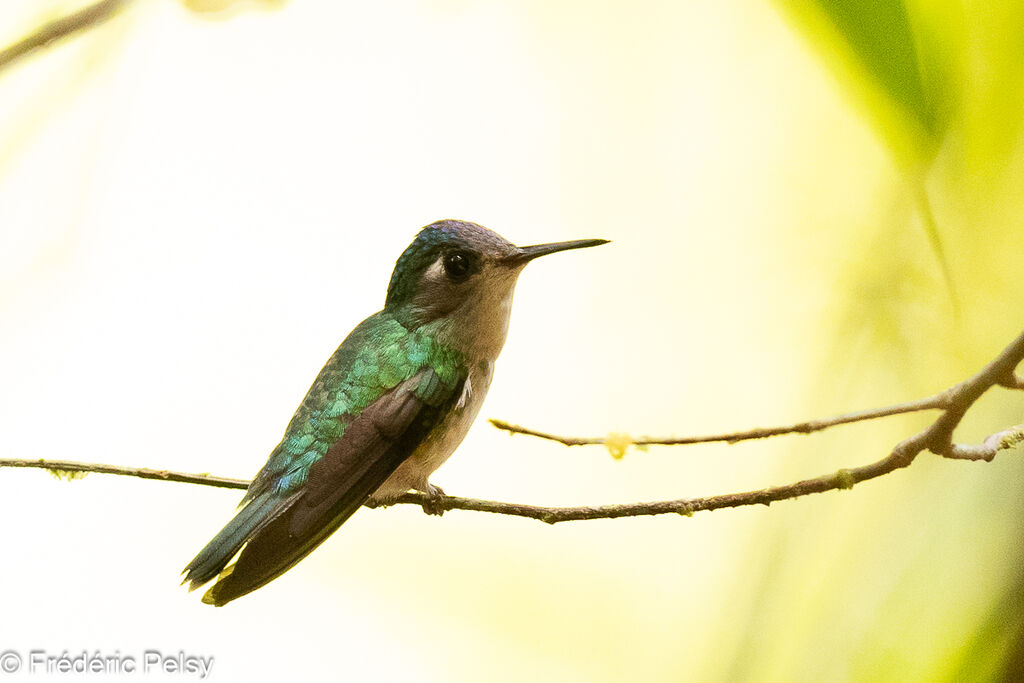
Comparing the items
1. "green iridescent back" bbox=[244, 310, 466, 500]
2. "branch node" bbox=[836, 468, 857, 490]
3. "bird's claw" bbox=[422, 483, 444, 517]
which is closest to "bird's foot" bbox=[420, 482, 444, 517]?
"bird's claw" bbox=[422, 483, 444, 517]

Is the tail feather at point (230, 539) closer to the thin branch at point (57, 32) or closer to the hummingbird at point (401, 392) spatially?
the hummingbird at point (401, 392)

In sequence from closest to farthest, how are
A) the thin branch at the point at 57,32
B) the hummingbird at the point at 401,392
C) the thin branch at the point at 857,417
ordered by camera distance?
the thin branch at the point at 857,417 < the thin branch at the point at 57,32 < the hummingbird at the point at 401,392

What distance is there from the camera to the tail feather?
0.70 metres

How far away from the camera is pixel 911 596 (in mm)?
559

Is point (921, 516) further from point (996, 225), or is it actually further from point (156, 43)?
point (156, 43)

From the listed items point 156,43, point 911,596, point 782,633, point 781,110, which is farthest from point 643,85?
point 911,596

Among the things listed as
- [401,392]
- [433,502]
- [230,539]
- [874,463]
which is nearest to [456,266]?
[401,392]

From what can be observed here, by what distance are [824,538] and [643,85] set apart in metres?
1.08

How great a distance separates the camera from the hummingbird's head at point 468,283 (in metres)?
0.97

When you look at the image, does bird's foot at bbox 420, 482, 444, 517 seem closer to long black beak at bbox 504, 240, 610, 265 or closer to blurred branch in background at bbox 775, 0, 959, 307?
long black beak at bbox 504, 240, 610, 265

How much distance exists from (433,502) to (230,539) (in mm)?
225

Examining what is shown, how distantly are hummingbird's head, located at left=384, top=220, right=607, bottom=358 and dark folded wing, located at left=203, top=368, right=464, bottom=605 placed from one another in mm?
70

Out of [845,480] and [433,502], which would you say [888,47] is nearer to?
[845,480]

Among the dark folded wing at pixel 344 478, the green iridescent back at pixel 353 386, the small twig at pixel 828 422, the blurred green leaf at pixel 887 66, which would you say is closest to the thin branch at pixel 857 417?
the small twig at pixel 828 422
